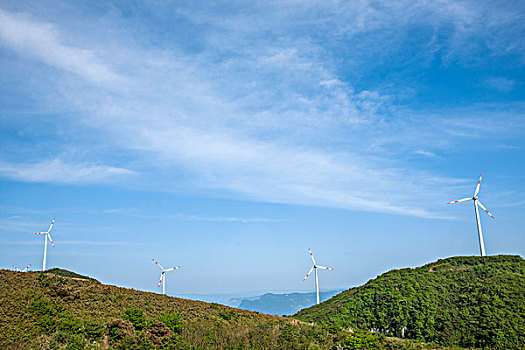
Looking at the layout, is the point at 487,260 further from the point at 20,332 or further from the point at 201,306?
the point at 20,332

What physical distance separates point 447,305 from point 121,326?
37742 mm

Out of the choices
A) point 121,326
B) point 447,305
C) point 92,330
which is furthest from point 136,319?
point 447,305

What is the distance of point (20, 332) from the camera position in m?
24.2

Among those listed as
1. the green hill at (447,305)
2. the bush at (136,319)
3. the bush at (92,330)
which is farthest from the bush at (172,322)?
the green hill at (447,305)

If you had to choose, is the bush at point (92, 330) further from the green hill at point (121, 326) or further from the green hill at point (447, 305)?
the green hill at point (447, 305)

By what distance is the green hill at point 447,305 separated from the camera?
41.6m

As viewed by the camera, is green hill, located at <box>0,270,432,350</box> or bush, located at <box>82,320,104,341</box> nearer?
green hill, located at <box>0,270,432,350</box>

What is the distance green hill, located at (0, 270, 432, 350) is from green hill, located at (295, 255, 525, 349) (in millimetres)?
11488

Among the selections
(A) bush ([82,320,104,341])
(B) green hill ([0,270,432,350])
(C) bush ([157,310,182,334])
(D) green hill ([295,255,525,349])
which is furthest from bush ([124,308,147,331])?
(D) green hill ([295,255,525,349])

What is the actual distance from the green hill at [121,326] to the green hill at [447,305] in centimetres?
1149

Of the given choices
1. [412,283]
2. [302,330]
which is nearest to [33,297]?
[302,330]

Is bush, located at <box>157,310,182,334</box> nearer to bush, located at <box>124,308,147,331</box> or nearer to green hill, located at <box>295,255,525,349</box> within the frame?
bush, located at <box>124,308,147,331</box>

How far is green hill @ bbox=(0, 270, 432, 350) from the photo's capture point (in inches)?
966

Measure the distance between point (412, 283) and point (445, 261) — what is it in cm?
1116
